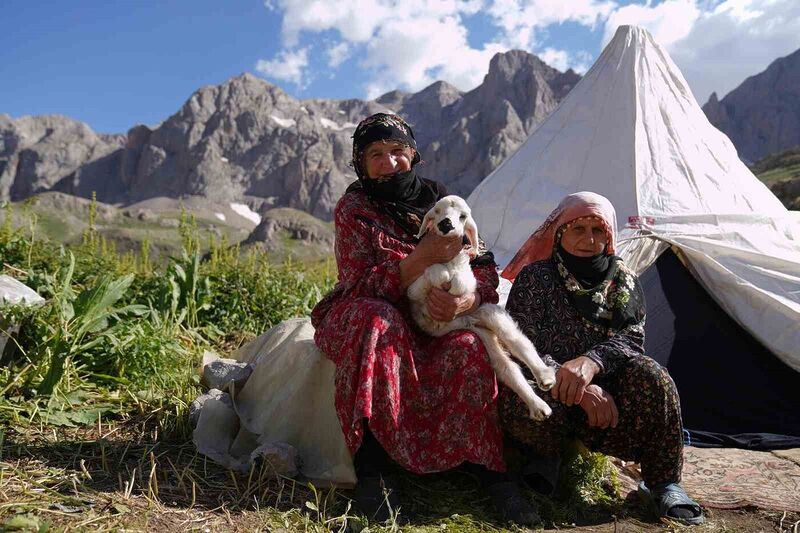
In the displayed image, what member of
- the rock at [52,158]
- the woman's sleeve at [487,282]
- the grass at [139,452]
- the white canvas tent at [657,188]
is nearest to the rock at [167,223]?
the rock at [52,158]

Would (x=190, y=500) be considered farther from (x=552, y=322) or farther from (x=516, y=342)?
(x=552, y=322)

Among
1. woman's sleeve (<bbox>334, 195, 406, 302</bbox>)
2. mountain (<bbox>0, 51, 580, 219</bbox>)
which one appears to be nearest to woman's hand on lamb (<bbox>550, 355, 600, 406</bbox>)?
woman's sleeve (<bbox>334, 195, 406, 302</bbox>)

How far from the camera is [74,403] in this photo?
9.84 feet

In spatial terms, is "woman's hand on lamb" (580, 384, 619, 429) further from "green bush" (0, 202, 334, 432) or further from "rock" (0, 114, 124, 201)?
"rock" (0, 114, 124, 201)

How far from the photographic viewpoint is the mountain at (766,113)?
107 meters

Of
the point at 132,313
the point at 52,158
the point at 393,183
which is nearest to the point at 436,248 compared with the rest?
the point at 393,183

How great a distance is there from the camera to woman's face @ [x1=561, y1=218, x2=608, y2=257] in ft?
8.66

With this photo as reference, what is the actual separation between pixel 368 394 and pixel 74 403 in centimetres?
169

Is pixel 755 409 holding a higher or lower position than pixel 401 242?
lower

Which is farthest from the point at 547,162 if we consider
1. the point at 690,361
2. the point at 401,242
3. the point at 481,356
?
the point at 481,356

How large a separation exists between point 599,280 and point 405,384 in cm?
99

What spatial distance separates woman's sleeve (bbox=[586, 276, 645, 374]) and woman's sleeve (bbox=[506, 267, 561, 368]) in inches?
8.7

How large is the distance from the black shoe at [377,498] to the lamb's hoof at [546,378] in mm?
704

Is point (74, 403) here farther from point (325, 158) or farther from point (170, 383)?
point (325, 158)
